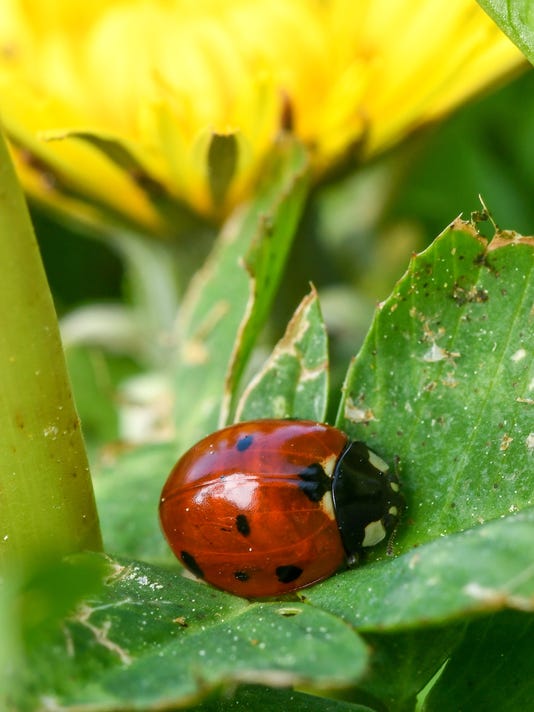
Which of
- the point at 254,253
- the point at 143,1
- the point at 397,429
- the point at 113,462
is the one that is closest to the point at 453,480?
the point at 397,429

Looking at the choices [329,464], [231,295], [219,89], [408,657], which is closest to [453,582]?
[408,657]

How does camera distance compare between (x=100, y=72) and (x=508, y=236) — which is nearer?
(x=508, y=236)

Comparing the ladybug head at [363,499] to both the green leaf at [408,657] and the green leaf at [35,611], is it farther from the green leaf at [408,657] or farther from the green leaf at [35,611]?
the green leaf at [35,611]

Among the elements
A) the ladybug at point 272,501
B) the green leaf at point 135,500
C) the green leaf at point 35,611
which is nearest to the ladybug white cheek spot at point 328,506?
the ladybug at point 272,501

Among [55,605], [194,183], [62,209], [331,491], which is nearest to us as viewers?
[55,605]

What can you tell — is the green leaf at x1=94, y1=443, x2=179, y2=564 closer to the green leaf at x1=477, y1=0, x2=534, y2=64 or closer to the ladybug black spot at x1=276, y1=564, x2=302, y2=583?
the ladybug black spot at x1=276, y1=564, x2=302, y2=583

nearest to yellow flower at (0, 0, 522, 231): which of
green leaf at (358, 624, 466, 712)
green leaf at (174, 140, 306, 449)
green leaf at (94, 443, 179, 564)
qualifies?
green leaf at (174, 140, 306, 449)

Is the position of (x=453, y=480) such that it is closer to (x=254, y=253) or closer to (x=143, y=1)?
(x=254, y=253)

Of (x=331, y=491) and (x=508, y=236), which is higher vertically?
(x=508, y=236)
